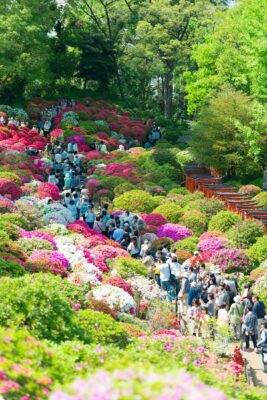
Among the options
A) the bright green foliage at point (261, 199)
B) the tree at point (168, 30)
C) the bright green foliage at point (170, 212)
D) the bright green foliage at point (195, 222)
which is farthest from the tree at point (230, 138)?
the tree at point (168, 30)

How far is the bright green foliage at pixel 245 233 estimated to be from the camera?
23875 mm

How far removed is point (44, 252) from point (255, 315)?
4.96m

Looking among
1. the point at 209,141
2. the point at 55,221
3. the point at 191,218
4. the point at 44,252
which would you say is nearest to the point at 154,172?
the point at 209,141

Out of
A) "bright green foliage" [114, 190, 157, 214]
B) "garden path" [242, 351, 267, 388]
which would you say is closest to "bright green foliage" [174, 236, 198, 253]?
"bright green foliage" [114, 190, 157, 214]

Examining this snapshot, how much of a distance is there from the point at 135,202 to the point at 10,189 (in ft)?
15.5

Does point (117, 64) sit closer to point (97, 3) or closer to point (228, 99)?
point (97, 3)

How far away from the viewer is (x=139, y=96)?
6303 cm

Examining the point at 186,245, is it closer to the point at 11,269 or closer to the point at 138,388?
the point at 11,269

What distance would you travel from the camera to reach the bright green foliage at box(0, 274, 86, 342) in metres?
10.2

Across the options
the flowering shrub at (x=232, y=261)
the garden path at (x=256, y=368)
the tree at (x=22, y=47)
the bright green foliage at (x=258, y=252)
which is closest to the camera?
the garden path at (x=256, y=368)

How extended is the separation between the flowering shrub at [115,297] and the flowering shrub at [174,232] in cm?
863

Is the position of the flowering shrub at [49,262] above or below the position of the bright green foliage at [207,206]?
above

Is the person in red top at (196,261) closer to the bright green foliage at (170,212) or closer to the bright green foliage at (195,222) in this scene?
the bright green foliage at (195,222)

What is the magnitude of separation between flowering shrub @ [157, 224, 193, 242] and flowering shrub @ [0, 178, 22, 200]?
4.56 meters
